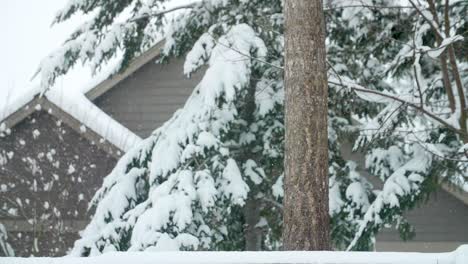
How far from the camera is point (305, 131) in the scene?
5445 millimetres

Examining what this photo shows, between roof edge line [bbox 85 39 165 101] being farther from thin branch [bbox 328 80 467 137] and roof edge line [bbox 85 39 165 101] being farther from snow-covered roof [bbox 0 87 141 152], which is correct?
thin branch [bbox 328 80 467 137]

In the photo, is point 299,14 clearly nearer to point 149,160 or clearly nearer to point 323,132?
point 323,132

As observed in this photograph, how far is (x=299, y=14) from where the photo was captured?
5.73 meters

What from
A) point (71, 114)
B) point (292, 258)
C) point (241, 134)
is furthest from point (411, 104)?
point (71, 114)

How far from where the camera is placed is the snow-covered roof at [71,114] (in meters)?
11.6

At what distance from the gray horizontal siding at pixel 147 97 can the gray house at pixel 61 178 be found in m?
1.26

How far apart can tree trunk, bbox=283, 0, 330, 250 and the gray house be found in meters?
6.39

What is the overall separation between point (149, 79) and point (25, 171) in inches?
142

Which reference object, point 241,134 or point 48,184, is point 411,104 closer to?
point 241,134

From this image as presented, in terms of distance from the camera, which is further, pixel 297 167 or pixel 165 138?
pixel 165 138

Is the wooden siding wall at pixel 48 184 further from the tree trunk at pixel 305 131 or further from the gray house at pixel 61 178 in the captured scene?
the tree trunk at pixel 305 131

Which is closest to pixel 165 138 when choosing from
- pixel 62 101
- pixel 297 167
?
pixel 297 167

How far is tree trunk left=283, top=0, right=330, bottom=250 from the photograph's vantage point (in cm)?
522

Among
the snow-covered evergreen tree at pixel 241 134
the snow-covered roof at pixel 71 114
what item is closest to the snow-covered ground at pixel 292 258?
the snow-covered evergreen tree at pixel 241 134
